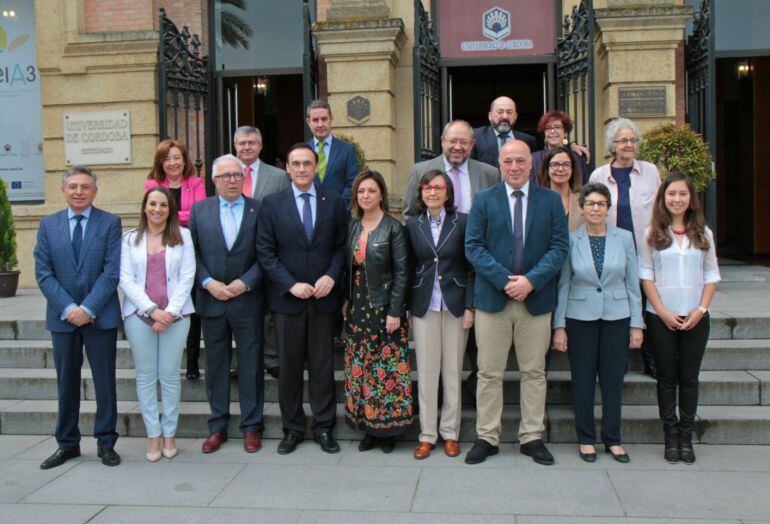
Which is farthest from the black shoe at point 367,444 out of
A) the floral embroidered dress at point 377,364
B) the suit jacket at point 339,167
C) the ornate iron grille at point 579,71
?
the ornate iron grille at point 579,71

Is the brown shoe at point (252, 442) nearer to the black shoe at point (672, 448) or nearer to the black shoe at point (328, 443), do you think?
the black shoe at point (328, 443)

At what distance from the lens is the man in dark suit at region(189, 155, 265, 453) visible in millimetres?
5570

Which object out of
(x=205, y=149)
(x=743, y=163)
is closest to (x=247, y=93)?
(x=205, y=149)

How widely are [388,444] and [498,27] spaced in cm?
724

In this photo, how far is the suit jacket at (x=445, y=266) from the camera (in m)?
5.28

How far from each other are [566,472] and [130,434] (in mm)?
→ 3448

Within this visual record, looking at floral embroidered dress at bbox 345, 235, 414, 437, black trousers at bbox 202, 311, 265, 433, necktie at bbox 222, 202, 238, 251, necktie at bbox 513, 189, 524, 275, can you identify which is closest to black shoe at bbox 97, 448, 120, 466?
black trousers at bbox 202, 311, 265, 433

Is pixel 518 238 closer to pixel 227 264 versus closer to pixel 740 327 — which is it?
pixel 227 264

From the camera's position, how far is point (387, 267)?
532cm

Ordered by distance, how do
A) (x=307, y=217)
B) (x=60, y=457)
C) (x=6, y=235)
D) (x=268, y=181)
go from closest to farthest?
(x=60, y=457), (x=307, y=217), (x=268, y=181), (x=6, y=235)

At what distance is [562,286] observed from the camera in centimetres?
520

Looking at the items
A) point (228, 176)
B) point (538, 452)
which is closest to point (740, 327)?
point (538, 452)

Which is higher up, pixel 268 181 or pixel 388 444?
pixel 268 181

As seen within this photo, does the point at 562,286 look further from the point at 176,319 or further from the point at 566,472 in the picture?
the point at 176,319
